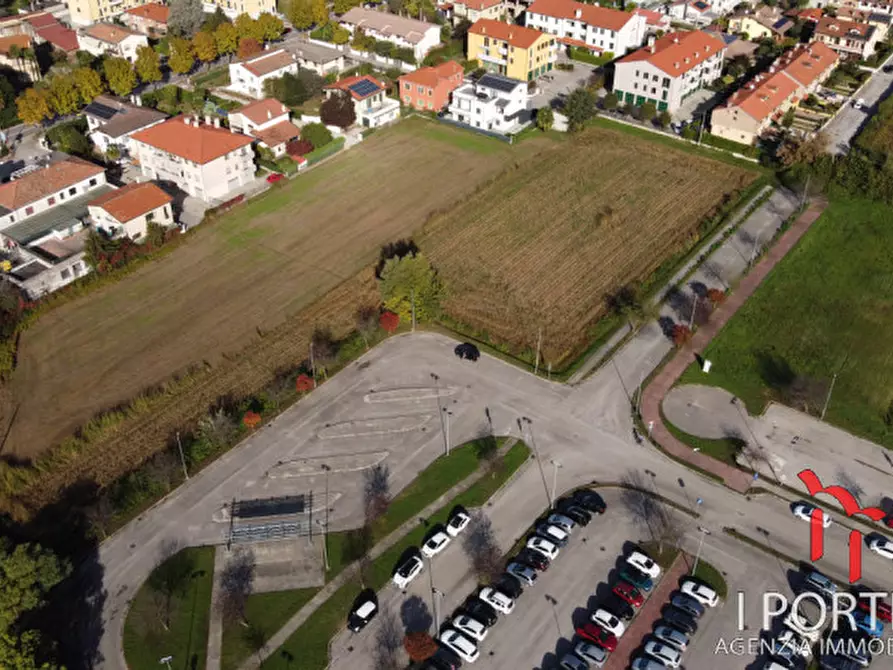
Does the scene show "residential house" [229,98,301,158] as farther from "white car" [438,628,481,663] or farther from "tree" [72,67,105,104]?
"white car" [438,628,481,663]

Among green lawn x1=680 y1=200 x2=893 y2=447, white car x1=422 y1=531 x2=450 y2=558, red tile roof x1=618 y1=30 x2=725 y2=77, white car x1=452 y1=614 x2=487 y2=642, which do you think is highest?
red tile roof x1=618 y1=30 x2=725 y2=77

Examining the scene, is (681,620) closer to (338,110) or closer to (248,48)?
(338,110)

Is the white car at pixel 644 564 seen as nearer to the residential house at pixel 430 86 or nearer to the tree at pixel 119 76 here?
the residential house at pixel 430 86

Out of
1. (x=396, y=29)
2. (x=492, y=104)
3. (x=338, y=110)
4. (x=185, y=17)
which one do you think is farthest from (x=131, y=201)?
(x=396, y=29)

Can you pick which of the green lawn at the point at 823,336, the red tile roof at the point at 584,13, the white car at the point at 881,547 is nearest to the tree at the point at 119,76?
the red tile roof at the point at 584,13

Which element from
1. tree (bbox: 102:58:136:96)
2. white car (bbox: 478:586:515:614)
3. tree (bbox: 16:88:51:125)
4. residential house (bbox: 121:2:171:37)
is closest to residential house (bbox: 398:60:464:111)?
tree (bbox: 102:58:136:96)
